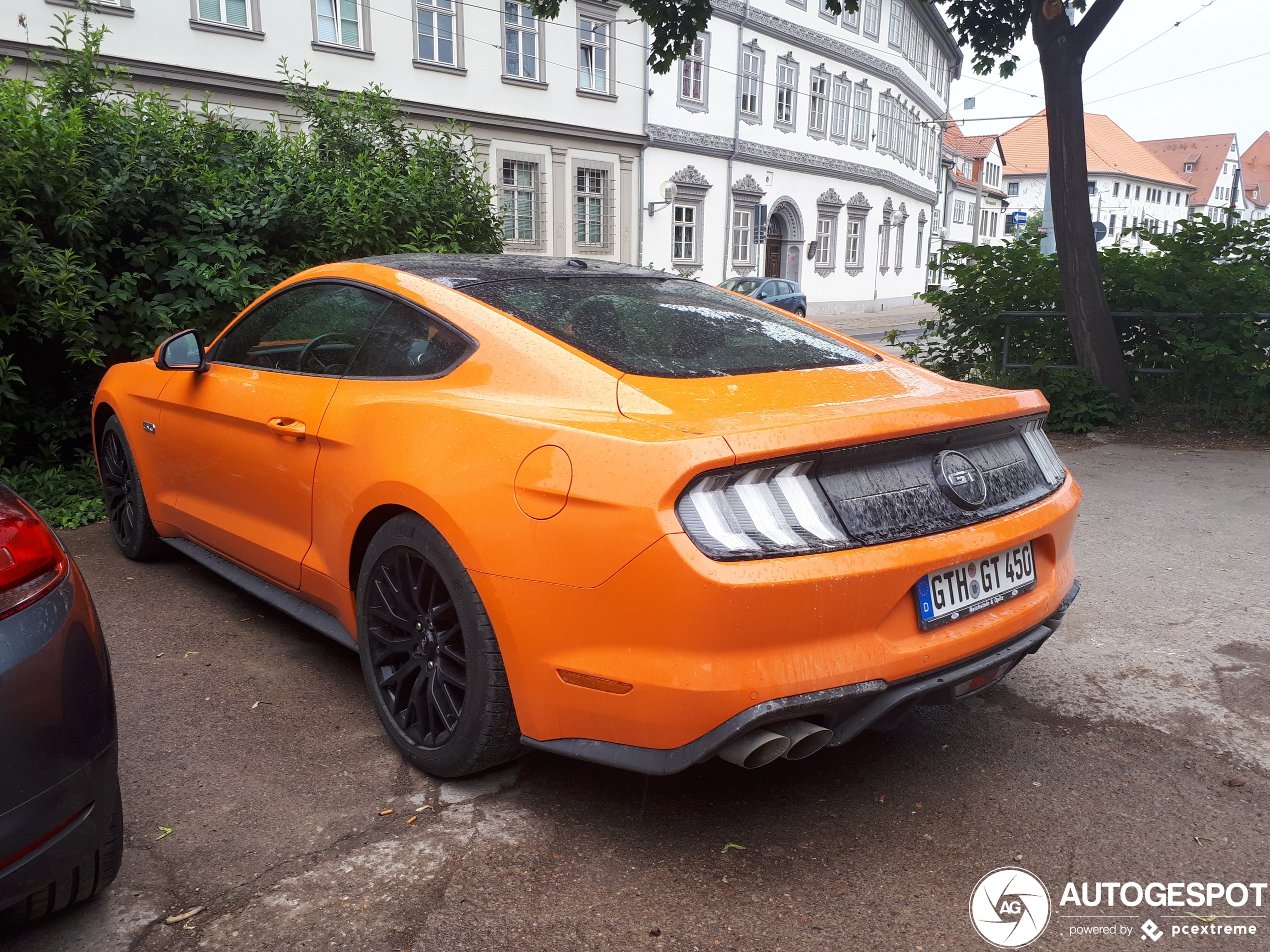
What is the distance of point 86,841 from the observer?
196 cm

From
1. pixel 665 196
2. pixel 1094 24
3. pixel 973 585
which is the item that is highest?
pixel 1094 24

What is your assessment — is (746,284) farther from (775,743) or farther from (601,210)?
(775,743)

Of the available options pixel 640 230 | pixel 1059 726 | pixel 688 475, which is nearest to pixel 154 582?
pixel 688 475

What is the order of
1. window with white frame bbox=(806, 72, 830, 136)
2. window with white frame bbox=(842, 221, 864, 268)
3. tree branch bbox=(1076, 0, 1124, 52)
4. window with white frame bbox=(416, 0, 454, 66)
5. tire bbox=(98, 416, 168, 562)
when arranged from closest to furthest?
tire bbox=(98, 416, 168, 562) < tree branch bbox=(1076, 0, 1124, 52) < window with white frame bbox=(416, 0, 454, 66) < window with white frame bbox=(806, 72, 830, 136) < window with white frame bbox=(842, 221, 864, 268)

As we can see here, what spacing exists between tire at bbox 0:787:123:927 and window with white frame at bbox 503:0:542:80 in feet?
77.0

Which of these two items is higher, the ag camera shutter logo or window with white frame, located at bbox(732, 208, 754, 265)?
window with white frame, located at bbox(732, 208, 754, 265)

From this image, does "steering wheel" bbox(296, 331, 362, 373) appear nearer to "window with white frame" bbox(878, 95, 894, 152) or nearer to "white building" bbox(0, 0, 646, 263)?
"white building" bbox(0, 0, 646, 263)

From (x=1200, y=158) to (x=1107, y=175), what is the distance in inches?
1396

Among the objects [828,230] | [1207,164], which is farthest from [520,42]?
[1207,164]

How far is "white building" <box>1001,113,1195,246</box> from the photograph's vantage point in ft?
274

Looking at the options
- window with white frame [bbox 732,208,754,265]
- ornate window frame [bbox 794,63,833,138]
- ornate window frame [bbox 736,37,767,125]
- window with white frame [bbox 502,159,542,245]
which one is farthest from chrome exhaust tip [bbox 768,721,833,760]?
ornate window frame [bbox 794,63,833,138]

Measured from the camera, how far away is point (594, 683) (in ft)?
7.53

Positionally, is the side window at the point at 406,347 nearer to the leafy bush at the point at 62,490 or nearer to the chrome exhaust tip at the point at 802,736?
the chrome exhaust tip at the point at 802,736

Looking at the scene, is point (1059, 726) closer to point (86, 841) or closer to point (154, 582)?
point (86, 841)
